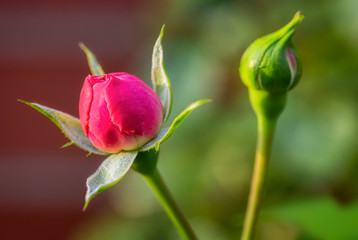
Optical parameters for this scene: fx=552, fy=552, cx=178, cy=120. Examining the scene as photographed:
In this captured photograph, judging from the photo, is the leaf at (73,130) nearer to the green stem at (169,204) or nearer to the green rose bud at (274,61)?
the green stem at (169,204)

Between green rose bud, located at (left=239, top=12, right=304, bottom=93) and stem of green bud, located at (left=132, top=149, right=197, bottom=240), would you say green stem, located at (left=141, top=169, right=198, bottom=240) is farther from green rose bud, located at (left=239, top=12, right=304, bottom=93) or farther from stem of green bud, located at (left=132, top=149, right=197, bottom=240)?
green rose bud, located at (left=239, top=12, right=304, bottom=93)

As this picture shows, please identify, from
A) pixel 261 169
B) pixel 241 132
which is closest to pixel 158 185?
pixel 261 169

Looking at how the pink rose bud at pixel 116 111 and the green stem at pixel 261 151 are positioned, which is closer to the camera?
the pink rose bud at pixel 116 111

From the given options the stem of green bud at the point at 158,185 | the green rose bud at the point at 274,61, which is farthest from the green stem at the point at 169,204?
the green rose bud at the point at 274,61

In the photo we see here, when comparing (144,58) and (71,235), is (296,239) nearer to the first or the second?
(144,58)

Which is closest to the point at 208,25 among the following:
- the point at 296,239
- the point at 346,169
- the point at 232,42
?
the point at 232,42

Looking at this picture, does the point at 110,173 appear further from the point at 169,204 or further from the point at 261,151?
the point at 261,151
